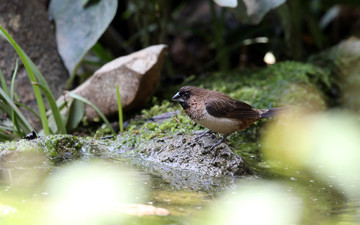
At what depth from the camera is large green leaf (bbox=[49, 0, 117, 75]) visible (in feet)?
13.3

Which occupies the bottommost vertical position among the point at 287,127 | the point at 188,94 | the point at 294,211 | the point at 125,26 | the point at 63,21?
the point at 294,211

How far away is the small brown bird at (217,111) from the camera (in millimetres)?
3047

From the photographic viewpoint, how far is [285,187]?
2564 mm

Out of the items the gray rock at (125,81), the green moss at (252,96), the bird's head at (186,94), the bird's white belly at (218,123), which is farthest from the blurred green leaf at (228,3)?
the bird's white belly at (218,123)

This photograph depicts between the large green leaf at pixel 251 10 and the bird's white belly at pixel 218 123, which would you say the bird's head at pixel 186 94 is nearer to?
the bird's white belly at pixel 218 123

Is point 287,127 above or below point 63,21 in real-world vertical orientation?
below

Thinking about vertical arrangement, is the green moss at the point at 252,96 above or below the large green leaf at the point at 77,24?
below

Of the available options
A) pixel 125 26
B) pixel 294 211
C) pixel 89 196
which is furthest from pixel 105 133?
pixel 125 26

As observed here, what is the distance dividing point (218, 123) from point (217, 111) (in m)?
0.09

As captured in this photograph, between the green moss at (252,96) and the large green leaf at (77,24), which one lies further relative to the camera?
the large green leaf at (77,24)

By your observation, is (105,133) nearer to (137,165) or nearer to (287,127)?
(137,165)

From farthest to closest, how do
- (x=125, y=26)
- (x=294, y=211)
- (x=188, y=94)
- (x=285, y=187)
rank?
(x=125, y=26)
(x=188, y=94)
(x=285, y=187)
(x=294, y=211)

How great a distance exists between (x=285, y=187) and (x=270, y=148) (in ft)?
3.90

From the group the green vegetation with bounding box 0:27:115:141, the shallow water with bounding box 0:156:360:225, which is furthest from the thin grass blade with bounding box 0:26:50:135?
the shallow water with bounding box 0:156:360:225
